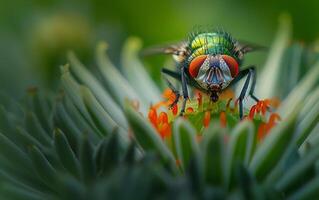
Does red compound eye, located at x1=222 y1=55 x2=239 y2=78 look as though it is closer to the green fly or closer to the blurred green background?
the green fly

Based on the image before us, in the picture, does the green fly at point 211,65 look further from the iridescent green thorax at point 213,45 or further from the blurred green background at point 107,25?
the blurred green background at point 107,25

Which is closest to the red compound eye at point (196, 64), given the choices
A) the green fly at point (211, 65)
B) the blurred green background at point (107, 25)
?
the green fly at point (211, 65)

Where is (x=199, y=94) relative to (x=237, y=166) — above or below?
above

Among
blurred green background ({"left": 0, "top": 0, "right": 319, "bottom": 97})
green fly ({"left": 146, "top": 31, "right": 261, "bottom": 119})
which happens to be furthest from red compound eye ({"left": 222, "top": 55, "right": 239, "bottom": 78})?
blurred green background ({"left": 0, "top": 0, "right": 319, "bottom": 97})

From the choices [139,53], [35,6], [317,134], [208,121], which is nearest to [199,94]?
[208,121]

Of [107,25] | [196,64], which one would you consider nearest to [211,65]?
[196,64]

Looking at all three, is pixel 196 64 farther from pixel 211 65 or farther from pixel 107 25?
pixel 107 25

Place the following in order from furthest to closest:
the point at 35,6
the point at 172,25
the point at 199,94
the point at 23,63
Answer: the point at 172,25
the point at 35,6
the point at 23,63
the point at 199,94

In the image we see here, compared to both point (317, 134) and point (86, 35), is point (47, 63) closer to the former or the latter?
point (86, 35)
